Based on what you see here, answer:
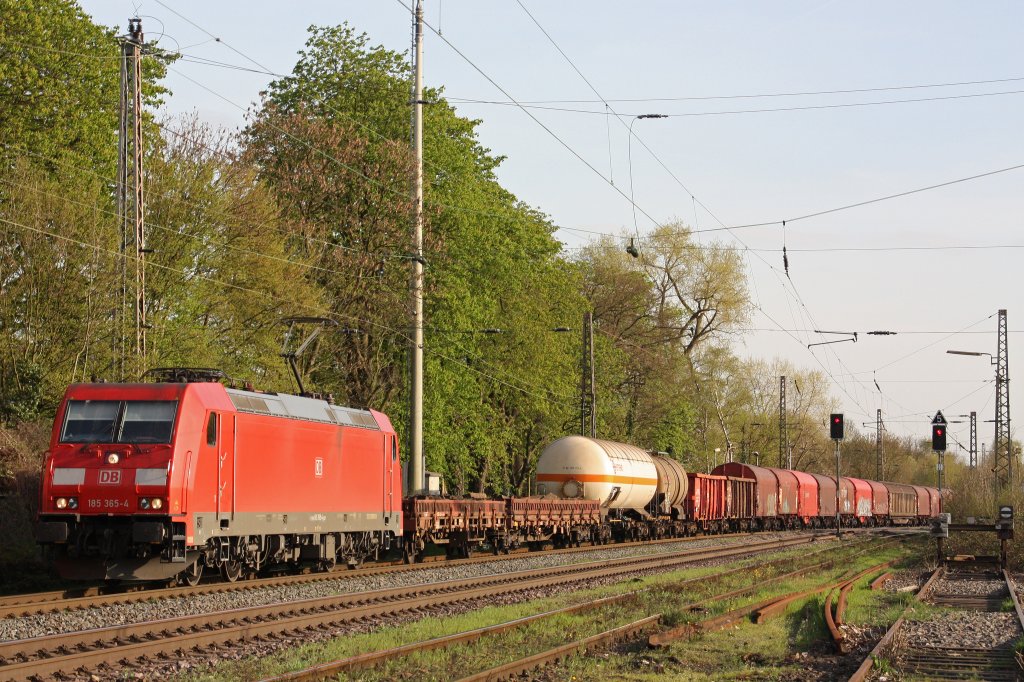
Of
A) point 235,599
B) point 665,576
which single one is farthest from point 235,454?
point 665,576

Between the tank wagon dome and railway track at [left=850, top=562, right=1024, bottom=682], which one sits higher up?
the tank wagon dome

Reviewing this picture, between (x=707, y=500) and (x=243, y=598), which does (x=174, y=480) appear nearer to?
(x=243, y=598)

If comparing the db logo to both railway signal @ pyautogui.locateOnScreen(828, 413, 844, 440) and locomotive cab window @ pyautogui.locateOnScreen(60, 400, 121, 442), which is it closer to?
locomotive cab window @ pyautogui.locateOnScreen(60, 400, 121, 442)

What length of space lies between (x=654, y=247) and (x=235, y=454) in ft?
169

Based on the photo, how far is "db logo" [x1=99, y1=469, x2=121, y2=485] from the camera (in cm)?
1945

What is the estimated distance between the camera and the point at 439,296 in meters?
45.9

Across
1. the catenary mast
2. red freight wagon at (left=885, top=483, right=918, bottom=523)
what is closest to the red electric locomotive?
the catenary mast

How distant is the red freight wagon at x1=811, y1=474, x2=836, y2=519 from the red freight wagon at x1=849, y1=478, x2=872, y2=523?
1371 mm

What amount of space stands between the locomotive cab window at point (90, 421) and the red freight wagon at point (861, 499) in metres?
60.5

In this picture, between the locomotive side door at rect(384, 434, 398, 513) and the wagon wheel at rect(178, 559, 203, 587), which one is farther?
the locomotive side door at rect(384, 434, 398, 513)

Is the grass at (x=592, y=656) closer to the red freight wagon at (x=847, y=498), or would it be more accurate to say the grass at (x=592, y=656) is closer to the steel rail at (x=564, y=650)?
the steel rail at (x=564, y=650)

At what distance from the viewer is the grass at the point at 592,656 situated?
12.8m

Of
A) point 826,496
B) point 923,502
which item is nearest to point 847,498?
point 826,496

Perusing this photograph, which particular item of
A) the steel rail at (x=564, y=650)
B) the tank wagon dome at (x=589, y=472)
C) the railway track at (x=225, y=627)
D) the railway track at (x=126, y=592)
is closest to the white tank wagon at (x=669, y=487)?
the tank wagon dome at (x=589, y=472)
